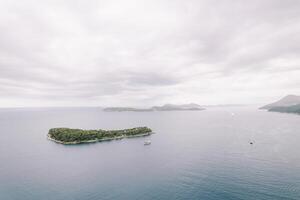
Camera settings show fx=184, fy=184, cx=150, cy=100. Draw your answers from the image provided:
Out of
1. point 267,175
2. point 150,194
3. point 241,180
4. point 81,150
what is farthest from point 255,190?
point 81,150

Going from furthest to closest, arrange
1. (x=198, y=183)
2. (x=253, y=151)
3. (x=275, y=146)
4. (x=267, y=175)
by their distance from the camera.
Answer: (x=275, y=146), (x=253, y=151), (x=267, y=175), (x=198, y=183)

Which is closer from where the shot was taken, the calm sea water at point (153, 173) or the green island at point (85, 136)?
the calm sea water at point (153, 173)

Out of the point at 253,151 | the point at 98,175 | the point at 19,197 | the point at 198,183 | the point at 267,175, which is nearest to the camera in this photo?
the point at 19,197

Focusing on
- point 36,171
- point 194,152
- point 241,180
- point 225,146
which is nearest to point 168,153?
point 194,152

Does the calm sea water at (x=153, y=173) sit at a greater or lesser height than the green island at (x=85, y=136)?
lesser

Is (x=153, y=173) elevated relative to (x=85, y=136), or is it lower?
lower

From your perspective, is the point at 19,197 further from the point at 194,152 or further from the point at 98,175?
the point at 194,152

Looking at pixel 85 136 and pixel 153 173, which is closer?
pixel 153 173

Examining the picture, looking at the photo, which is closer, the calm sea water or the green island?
the calm sea water

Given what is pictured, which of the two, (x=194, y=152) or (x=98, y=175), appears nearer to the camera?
(x=98, y=175)

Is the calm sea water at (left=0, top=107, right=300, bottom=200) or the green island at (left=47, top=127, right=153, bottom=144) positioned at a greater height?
the green island at (left=47, top=127, right=153, bottom=144)

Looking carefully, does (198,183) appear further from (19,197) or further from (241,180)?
(19,197)
